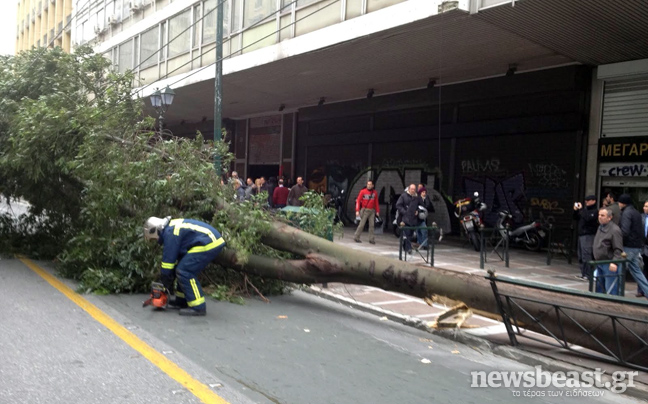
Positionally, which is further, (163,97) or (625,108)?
(163,97)

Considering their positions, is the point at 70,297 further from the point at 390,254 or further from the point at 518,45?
the point at 518,45

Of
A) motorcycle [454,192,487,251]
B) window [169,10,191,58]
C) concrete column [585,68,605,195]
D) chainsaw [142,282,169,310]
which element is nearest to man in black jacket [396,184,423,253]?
motorcycle [454,192,487,251]

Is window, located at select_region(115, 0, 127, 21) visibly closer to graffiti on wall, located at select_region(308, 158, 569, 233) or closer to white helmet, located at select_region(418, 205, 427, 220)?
graffiti on wall, located at select_region(308, 158, 569, 233)

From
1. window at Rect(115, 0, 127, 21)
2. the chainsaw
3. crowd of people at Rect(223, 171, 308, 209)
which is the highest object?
window at Rect(115, 0, 127, 21)

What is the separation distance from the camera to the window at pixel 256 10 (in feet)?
51.7

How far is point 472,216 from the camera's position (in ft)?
47.0

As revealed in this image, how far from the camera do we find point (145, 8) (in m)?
22.7

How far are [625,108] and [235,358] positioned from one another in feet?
36.7

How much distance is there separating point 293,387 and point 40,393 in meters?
1.91

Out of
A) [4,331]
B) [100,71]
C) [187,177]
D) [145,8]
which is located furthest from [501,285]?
[145,8]

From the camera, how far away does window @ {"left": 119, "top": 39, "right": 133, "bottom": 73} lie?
23516mm

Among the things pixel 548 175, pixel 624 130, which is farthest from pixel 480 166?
pixel 624 130

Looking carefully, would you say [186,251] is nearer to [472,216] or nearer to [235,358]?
[235,358]

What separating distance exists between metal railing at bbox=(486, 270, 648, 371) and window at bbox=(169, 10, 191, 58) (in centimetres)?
1601
